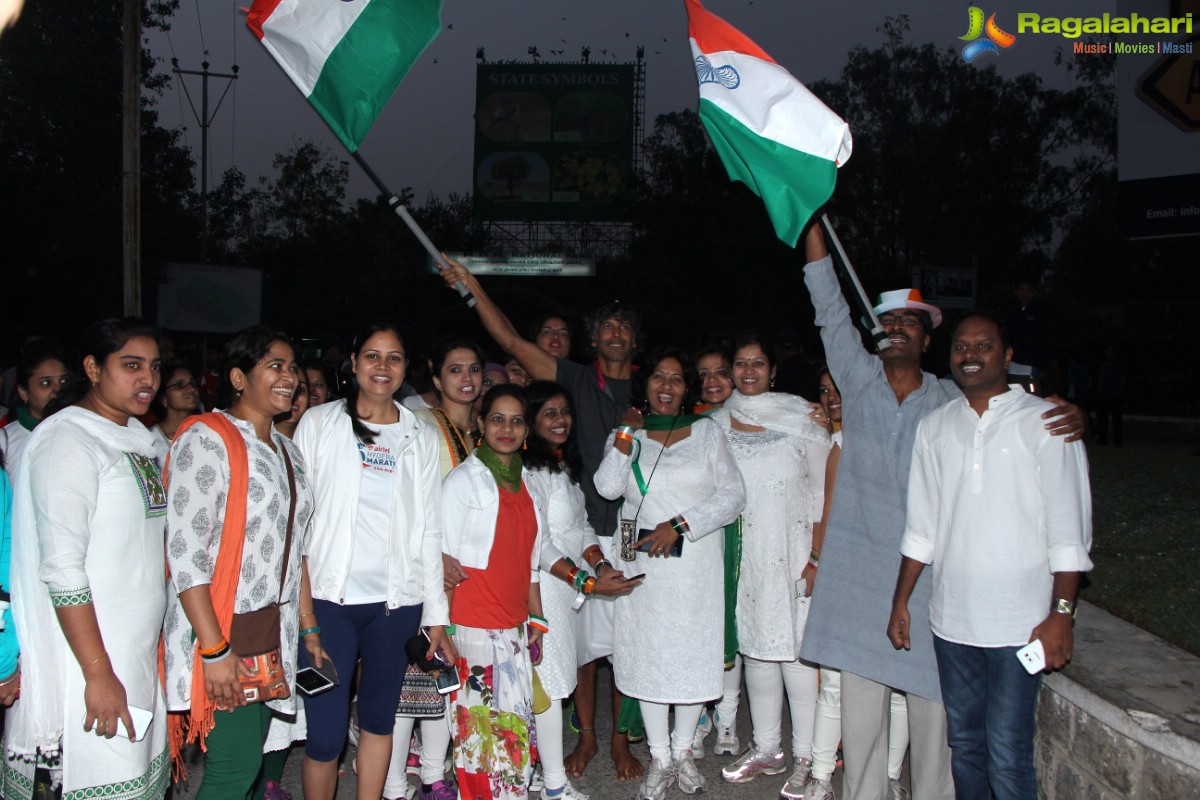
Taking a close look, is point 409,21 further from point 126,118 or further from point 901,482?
point 126,118

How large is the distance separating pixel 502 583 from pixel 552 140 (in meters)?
31.4

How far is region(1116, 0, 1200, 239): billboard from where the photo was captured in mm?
9203

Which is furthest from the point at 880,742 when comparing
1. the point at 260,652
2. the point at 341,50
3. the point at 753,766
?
the point at 341,50

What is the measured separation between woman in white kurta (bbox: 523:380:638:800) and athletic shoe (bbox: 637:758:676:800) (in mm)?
290

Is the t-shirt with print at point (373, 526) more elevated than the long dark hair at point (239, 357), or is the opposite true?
the long dark hair at point (239, 357)

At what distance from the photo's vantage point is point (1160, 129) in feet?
31.1

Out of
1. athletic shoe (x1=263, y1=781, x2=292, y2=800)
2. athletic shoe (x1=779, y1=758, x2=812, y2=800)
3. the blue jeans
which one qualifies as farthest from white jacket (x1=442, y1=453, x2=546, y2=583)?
the blue jeans

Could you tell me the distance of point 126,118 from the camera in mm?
11383

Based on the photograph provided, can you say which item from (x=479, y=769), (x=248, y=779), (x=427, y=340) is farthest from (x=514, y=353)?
(x=427, y=340)

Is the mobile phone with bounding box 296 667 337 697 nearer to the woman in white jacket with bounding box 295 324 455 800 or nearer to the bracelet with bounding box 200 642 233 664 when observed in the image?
the woman in white jacket with bounding box 295 324 455 800

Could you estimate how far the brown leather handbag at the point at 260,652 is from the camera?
333 centimetres

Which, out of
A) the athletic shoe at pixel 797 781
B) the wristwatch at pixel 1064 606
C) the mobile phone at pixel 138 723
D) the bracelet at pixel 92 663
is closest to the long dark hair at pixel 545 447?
the athletic shoe at pixel 797 781

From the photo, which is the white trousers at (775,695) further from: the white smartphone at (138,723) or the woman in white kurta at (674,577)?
the white smartphone at (138,723)

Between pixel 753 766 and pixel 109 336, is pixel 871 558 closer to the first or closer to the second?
pixel 753 766
